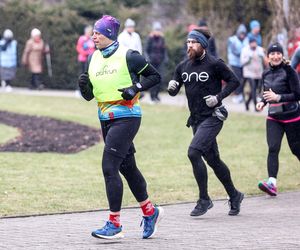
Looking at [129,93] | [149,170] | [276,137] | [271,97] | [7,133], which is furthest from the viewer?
[7,133]

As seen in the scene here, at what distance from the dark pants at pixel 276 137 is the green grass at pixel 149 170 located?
23.8 inches

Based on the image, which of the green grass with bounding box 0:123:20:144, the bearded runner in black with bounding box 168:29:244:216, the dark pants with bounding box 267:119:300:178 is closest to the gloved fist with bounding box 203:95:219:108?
the bearded runner in black with bounding box 168:29:244:216

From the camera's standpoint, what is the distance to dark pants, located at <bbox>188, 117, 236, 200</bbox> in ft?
31.7

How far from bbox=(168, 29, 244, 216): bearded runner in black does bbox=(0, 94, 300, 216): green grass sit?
4.18 ft

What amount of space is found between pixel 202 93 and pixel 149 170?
153 inches

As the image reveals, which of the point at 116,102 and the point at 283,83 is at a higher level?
the point at 116,102

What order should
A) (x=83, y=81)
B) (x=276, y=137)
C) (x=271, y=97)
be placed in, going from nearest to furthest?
(x=83, y=81) < (x=271, y=97) < (x=276, y=137)

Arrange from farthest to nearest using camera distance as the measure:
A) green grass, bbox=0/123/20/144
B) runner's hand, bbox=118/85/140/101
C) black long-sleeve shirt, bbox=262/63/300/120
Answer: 1. green grass, bbox=0/123/20/144
2. black long-sleeve shirt, bbox=262/63/300/120
3. runner's hand, bbox=118/85/140/101

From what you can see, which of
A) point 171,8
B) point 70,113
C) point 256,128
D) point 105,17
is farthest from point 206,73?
point 171,8

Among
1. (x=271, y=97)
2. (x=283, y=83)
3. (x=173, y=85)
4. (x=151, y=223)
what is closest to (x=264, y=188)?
(x=271, y=97)

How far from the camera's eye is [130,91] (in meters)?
8.31

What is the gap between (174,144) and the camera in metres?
16.5

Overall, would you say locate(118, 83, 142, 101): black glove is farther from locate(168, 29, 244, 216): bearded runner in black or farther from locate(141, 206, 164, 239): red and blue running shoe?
locate(168, 29, 244, 216): bearded runner in black

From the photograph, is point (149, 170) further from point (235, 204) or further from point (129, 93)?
point (129, 93)
